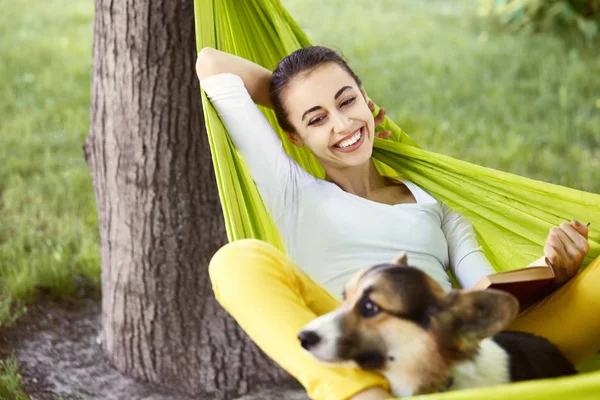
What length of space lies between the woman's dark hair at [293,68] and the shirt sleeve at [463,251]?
383 millimetres

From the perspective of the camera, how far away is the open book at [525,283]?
1.38 meters

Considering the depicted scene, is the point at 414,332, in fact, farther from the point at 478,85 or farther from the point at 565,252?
the point at 478,85

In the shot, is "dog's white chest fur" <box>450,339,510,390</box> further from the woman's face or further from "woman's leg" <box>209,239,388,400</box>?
the woman's face

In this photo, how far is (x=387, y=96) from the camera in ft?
14.0

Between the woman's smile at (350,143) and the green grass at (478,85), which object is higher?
the woman's smile at (350,143)

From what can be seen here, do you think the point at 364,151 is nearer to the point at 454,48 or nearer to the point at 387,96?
the point at 387,96

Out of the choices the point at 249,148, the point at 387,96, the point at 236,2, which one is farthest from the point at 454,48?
the point at 249,148

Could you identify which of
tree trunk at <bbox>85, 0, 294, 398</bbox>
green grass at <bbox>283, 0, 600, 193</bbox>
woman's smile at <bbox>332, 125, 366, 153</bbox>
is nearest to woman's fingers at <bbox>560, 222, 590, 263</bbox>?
woman's smile at <bbox>332, 125, 366, 153</bbox>

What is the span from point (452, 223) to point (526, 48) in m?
3.74

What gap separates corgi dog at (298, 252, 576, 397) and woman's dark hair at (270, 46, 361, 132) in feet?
2.16

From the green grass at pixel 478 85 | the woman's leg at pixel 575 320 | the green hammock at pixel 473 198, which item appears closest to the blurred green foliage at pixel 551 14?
the green grass at pixel 478 85

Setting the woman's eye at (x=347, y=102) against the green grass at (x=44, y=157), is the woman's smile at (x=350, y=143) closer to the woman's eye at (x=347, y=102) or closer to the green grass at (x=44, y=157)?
the woman's eye at (x=347, y=102)

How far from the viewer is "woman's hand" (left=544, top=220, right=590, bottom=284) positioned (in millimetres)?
1521

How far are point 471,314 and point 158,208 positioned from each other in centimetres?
125
